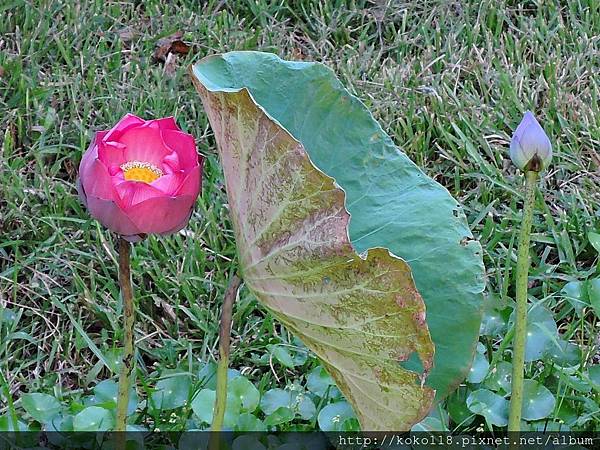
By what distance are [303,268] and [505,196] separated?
1.24 m

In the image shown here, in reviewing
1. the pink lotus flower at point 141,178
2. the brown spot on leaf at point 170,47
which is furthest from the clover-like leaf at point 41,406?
the brown spot on leaf at point 170,47

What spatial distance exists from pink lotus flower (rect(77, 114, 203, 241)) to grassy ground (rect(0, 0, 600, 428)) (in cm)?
63

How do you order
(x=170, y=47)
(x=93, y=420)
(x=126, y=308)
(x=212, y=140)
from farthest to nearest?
1. (x=170, y=47)
2. (x=212, y=140)
3. (x=93, y=420)
4. (x=126, y=308)

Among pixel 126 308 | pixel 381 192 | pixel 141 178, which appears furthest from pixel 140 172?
pixel 381 192

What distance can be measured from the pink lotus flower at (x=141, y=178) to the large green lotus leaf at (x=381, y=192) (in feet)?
0.38

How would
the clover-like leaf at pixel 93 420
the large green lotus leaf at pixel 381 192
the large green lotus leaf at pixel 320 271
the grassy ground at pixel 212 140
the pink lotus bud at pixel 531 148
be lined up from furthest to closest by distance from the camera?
1. the grassy ground at pixel 212 140
2. the clover-like leaf at pixel 93 420
3. the large green lotus leaf at pixel 381 192
4. the pink lotus bud at pixel 531 148
5. the large green lotus leaf at pixel 320 271

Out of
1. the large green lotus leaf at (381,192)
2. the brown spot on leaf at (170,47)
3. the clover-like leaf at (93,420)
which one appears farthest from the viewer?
the brown spot on leaf at (170,47)

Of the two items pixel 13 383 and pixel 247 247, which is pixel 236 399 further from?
pixel 247 247

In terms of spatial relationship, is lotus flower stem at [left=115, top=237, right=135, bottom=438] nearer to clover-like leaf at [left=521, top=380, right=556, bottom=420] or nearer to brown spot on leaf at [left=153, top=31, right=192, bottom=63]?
clover-like leaf at [left=521, top=380, right=556, bottom=420]

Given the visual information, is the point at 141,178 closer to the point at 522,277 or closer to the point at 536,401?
the point at 522,277

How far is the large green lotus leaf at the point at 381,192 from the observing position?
1167mm

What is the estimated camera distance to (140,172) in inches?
42.2

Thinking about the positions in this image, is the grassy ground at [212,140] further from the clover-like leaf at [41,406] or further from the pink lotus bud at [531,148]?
the pink lotus bud at [531,148]

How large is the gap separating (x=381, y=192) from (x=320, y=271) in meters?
0.31
